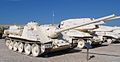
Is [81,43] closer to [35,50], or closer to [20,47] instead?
[20,47]

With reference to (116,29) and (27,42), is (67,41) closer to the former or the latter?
(27,42)

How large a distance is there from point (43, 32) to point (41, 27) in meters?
0.85

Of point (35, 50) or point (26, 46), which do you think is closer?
point (35, 50)

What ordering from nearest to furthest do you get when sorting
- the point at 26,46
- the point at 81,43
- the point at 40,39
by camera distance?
the point at 40,39
the point at 26,46
the point at 81,43

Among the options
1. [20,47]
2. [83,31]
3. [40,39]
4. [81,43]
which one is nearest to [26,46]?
[20,47]

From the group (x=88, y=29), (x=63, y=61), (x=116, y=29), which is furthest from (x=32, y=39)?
(x=116, y=29)

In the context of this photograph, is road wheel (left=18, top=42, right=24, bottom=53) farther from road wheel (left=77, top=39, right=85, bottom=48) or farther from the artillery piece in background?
road wheel (left=77, top=39, right=85, bottom=48)

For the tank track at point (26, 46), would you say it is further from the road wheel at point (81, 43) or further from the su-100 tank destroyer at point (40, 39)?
the road wheel at point (81, 43)

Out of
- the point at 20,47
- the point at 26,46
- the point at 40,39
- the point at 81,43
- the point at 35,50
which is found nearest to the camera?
the point at 40,39

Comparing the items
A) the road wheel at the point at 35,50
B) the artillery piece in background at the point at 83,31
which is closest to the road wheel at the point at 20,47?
the road wheel at the point at 35,50

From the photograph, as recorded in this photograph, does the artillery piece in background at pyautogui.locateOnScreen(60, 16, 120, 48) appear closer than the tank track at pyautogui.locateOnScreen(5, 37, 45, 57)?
No

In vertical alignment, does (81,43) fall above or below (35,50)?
above

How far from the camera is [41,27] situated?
63.4 ft

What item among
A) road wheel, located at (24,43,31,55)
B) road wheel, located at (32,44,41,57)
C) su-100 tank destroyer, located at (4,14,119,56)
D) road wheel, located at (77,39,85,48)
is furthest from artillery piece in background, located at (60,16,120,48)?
road wheel, located at (32,44,41,57)
